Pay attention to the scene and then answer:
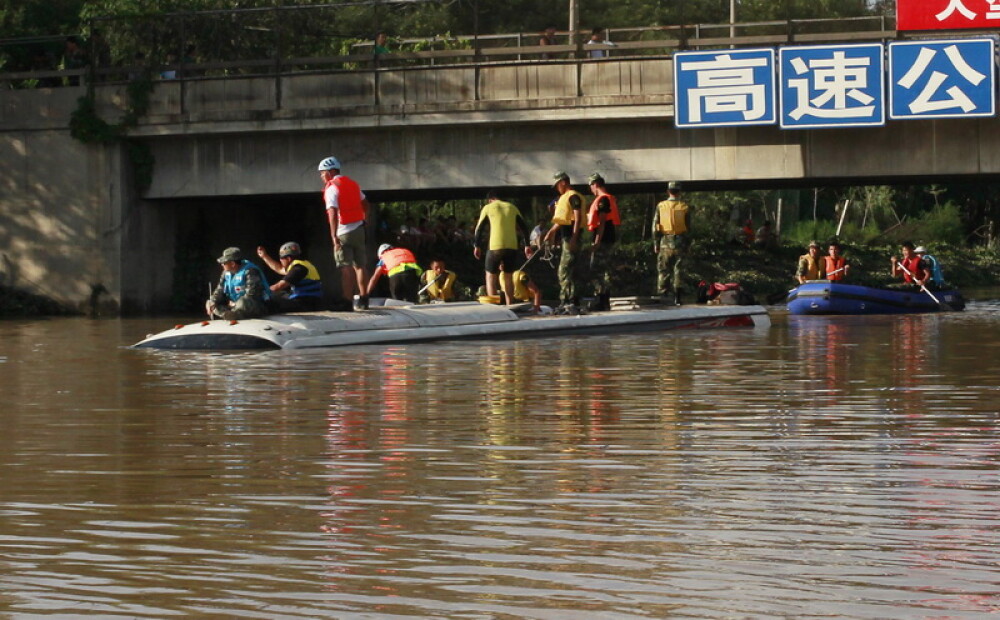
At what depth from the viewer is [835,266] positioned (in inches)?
1141

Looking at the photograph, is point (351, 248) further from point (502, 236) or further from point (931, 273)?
point (931, 273)

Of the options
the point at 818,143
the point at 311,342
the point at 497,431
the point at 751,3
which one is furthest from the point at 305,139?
the point at 751,3

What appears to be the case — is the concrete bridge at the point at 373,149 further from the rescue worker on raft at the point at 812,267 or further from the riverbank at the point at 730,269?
the riverbank at the point at 730,269

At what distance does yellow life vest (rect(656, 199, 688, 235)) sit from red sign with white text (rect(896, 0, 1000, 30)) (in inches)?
285

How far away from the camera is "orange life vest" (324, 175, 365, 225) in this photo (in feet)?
58.9

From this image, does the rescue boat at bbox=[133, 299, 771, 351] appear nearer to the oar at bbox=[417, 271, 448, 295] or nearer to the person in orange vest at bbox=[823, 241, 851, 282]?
the oar at bbox=[417, 271, 448, 295]

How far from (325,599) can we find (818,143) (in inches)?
1004

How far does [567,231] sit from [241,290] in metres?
5.10

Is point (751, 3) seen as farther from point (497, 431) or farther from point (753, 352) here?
point (497, 431)

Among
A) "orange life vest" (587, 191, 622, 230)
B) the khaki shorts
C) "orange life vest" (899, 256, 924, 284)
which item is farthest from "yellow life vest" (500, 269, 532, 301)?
"orange life vest" (899, 256, 924, 284)

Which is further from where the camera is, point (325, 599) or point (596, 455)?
point (596, 455)

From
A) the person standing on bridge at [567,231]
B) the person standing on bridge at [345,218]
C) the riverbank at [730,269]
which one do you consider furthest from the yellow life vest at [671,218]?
the riverbank at [730,269]

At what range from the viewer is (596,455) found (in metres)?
8.77

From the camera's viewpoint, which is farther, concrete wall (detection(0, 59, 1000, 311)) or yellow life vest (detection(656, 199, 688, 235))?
concrete wall (detection(0, 59, 1000, 311))
